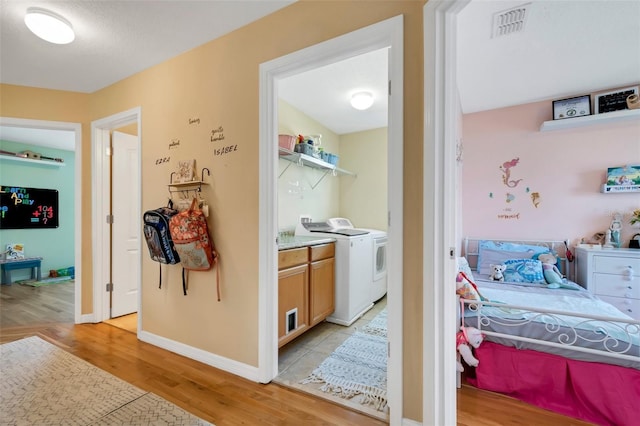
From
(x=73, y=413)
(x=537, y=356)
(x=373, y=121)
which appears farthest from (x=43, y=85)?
(x=537, y=356)

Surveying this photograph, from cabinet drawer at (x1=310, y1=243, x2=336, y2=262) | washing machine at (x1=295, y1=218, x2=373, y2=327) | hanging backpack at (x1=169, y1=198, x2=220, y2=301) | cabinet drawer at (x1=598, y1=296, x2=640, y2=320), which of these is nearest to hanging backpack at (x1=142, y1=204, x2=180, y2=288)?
hanging backpack at (x1=169, y1=198, x2=220, y2=301)

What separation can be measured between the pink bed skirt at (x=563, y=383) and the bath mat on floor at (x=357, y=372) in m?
0.63

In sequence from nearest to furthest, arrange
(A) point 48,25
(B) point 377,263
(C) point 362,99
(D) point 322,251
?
(A) point 48,25
(D) point 322,251
(C) point 362,99
(B) point 377,263

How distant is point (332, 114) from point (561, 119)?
8.26ft

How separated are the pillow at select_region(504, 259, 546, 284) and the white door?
3.83 m

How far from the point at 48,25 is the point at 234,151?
1.41 metres

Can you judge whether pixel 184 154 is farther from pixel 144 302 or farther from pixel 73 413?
pixel 73 413

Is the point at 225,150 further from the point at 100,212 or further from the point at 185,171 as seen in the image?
the point at 100,212

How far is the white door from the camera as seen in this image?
2949 millimetres

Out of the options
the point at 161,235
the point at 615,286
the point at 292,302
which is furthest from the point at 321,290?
the point at 615,286

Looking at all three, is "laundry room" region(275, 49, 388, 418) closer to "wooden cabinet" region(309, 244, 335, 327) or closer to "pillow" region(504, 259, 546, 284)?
"wooden cabinet" region(309, 244, 335, 327)

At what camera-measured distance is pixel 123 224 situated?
3.02 m

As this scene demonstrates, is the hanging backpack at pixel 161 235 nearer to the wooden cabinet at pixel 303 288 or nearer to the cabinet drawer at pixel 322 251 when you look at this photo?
the wooden cabinet at pixel 303 288

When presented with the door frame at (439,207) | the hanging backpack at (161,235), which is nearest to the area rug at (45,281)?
the hanging backpack at (161,235)
